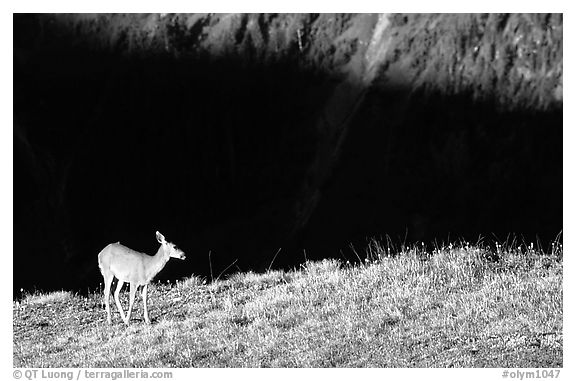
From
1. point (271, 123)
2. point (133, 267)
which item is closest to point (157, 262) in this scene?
point (133, 267)

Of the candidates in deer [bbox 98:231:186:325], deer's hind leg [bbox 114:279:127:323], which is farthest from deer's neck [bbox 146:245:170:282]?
deer's hind leg [bbox 114:279:127:323]

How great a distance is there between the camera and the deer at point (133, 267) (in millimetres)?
12477

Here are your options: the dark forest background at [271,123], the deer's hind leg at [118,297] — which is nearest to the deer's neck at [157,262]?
the deer's hind leg at [118,297]

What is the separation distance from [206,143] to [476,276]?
168m

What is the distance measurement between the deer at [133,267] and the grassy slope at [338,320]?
47 cm

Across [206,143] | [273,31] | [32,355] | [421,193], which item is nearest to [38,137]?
[206,143]

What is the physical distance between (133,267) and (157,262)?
1.23 ft

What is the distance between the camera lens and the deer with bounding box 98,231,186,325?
12.5m

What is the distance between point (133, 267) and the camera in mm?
12602

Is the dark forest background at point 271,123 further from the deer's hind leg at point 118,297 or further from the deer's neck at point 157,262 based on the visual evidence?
the deer's neck at point 157,262

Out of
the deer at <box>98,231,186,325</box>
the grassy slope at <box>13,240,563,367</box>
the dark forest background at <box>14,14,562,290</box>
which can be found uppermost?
the deer at <box>98,231,186,325</box>

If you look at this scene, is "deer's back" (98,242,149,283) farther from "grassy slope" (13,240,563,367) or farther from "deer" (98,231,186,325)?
"grassy slope" (13,240,563,367)

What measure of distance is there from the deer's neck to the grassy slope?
0.79 meters

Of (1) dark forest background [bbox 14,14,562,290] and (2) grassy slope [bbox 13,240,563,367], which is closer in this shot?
(2) grassy slope [bbox 13,240,563,367]
